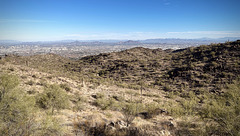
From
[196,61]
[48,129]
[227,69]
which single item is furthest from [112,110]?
[196,61]

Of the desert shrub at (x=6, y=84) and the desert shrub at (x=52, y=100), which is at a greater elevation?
the desert shrub at (x=6, y=84)

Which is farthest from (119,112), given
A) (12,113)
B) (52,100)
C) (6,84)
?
(6,84)

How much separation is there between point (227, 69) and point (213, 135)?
63.1 ft

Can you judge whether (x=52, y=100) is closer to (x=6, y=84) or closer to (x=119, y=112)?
(x=6, y=84)

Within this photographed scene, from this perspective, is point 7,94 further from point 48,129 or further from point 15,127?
point 48,129

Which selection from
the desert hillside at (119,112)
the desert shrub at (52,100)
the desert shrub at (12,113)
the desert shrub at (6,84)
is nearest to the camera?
the desert shrub at (12,113)

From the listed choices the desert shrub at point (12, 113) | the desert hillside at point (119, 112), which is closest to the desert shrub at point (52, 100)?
the desert hillside at point (119, 112)

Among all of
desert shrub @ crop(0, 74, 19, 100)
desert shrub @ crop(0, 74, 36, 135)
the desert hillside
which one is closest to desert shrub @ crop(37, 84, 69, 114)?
the desert hillside

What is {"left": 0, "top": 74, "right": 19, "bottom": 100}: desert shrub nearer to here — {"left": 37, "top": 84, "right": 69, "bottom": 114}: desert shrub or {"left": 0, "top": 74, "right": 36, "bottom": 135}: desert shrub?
{"left": 0, "top": 74, "right": 36, "bottom": 135}: desert shrub

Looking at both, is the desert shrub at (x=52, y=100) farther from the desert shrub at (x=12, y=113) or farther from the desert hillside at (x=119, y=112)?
the desert shrub at (x=12, y=113)

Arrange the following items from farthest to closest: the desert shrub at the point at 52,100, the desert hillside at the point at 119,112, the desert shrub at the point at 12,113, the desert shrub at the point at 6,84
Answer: the desert shrub at the point at 52,100 < the desert shrub at the point at 6,84 < the desert hillside at the point at 119,112 < the desert shrub at the point at 12,113

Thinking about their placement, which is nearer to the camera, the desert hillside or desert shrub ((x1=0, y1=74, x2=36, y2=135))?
desert shrub ((x1=0, y1=74, x2=36, y2=135))

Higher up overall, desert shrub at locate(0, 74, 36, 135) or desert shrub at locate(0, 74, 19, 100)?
desert shrub at locate(0, 74, 19, 100)


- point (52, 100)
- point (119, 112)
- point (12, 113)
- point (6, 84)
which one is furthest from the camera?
point (119, 112)
